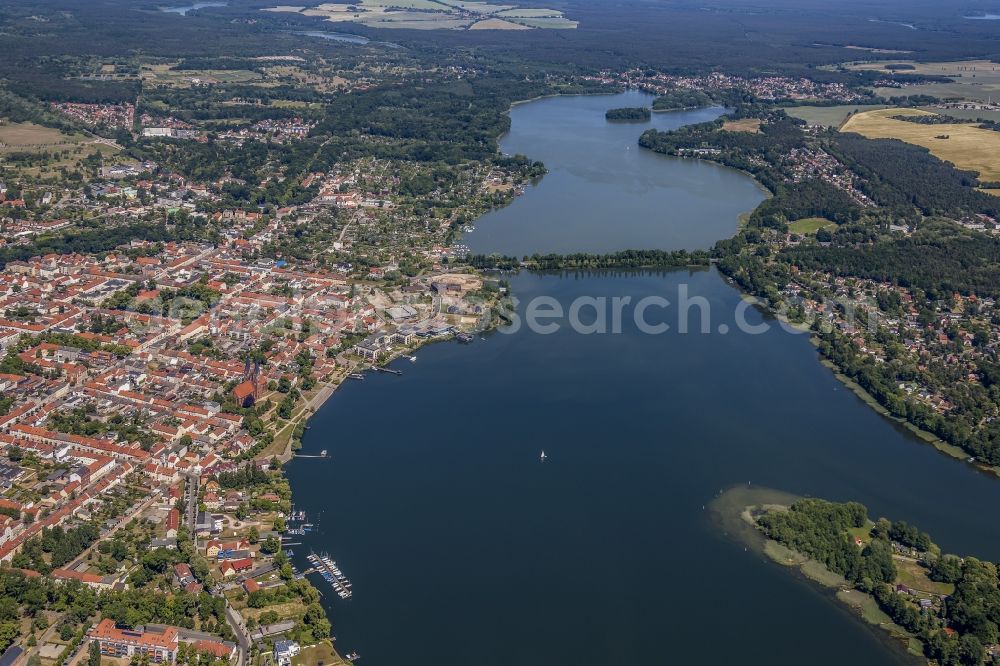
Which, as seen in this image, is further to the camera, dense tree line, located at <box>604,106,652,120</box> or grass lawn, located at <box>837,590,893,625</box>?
dense tree line, located at <box>604,106,652,120</box>

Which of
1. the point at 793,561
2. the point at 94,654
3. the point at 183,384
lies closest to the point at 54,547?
the point at 94,654

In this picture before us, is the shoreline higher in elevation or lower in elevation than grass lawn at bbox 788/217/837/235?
lower

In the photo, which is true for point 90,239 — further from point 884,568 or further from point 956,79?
point 956,79

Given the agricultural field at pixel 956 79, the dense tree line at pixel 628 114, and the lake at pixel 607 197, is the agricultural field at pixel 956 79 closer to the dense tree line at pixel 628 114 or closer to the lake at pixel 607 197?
the dense tree line at pixel 628 114

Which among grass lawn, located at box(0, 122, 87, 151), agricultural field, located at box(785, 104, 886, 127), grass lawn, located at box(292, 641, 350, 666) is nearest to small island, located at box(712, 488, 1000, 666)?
grass lawn, located at box(292, 641, 350, 666)

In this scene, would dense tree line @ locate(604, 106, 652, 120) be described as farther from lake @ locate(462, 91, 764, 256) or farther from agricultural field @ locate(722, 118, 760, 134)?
agricultural field @ locate(722, 118, 760, 134)

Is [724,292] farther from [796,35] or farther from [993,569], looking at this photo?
[796,35]
